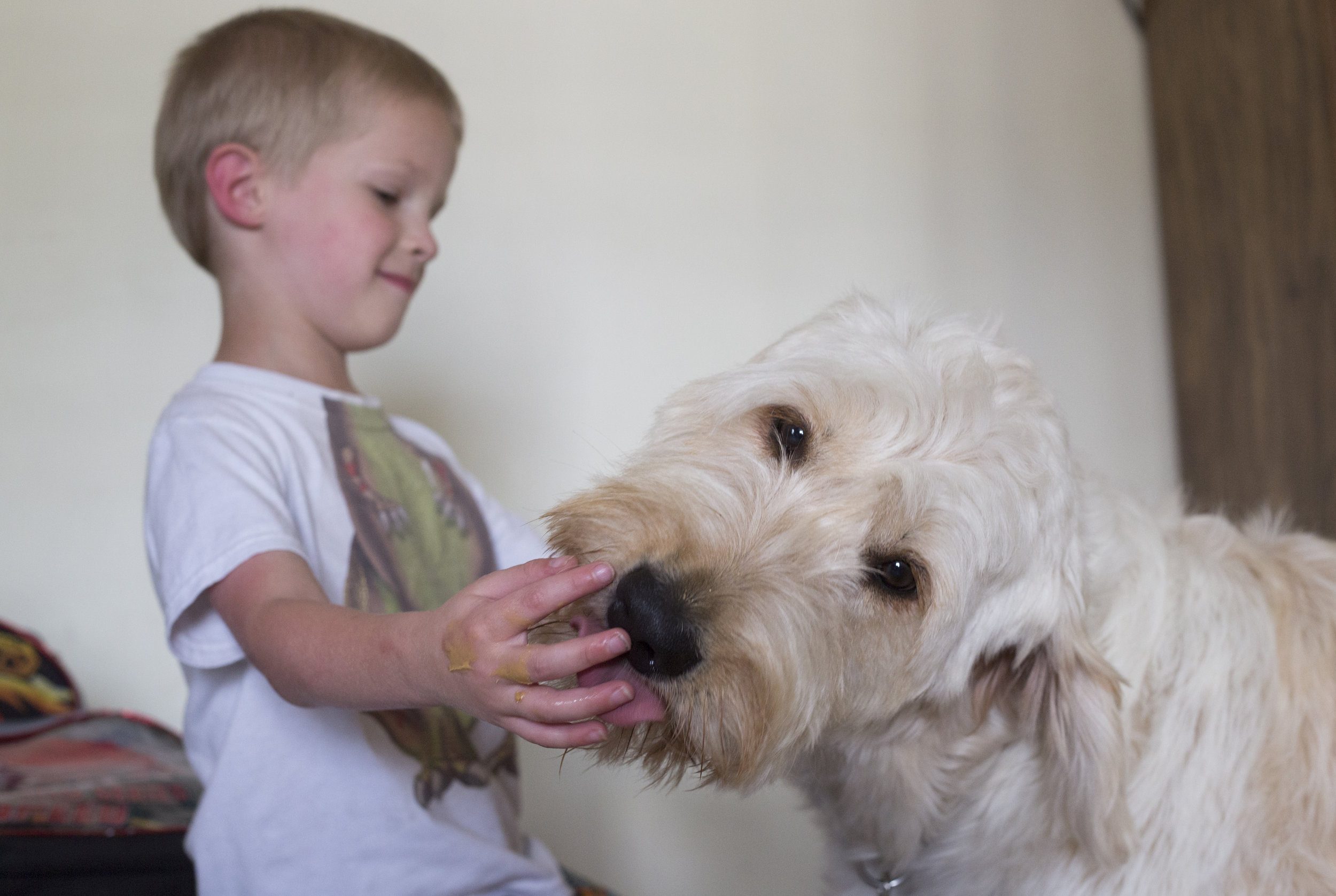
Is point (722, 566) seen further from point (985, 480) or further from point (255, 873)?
point (255, 873)

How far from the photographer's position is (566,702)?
656mm

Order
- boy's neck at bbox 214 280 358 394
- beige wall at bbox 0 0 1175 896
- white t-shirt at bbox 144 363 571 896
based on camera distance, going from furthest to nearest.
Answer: beige wall at bbox 0 0 1175 896
boy's neck at bbox 214 280 358 394
white t-shirt at bbox 144 363 571 896

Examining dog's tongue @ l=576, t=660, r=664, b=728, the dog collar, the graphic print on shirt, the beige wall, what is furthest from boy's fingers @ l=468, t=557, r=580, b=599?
the beige wall

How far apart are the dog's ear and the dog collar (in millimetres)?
248

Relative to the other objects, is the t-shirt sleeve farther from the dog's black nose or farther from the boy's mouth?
the dog's black nose

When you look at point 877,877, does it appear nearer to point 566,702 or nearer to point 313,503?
point 566,702

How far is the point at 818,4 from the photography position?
258 cm

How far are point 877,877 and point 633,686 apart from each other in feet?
2.02

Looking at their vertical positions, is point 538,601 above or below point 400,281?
below

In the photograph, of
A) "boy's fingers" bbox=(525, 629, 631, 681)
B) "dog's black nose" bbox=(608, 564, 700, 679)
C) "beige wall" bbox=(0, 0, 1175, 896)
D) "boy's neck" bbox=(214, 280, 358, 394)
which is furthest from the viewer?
"beige wall" bbox=(0, 0, 1175, 896)

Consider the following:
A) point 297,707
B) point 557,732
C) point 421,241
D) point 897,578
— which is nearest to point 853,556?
point 897,578

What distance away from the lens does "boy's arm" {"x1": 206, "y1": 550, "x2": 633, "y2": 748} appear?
2.13 feet

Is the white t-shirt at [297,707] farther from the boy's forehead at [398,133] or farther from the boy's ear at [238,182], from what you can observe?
the boy's forehead at [398,133]

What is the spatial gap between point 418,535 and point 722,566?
69 cm
